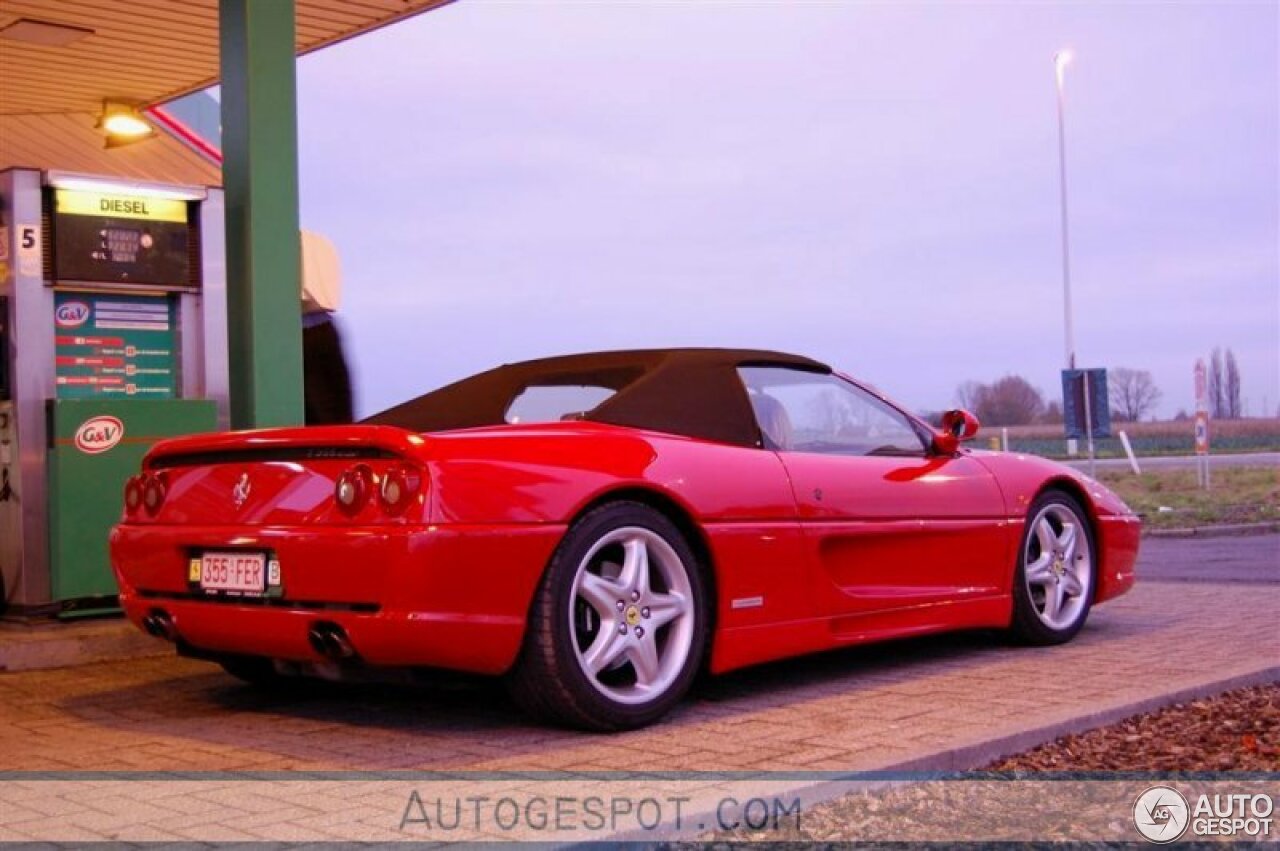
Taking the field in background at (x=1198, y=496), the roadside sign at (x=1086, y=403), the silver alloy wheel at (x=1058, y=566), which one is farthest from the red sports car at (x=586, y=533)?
the roadside sign at (x=1086, y=403)

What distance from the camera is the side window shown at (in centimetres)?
571

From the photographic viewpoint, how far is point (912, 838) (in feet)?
11.6

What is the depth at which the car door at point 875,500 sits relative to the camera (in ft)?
18.1

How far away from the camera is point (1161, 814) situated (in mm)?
3795

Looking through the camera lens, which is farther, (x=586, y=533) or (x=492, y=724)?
(x=492, y=724)

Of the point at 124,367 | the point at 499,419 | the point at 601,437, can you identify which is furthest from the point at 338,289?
the point at 601,437

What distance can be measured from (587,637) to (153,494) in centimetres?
168

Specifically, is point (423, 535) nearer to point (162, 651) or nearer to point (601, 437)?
point (601, 437)

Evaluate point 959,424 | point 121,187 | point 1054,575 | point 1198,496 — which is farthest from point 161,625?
point 1198,496

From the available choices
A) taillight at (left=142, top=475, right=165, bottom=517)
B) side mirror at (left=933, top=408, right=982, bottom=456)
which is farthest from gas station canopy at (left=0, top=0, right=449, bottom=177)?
side mirror at (left=933, top=408, right=982, bottom=456)

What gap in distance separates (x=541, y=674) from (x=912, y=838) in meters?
1.39

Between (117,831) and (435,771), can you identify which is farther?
(435,771)

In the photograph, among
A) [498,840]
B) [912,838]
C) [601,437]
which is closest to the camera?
[498,840]

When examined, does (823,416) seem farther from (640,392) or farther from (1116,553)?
(1116,553)
